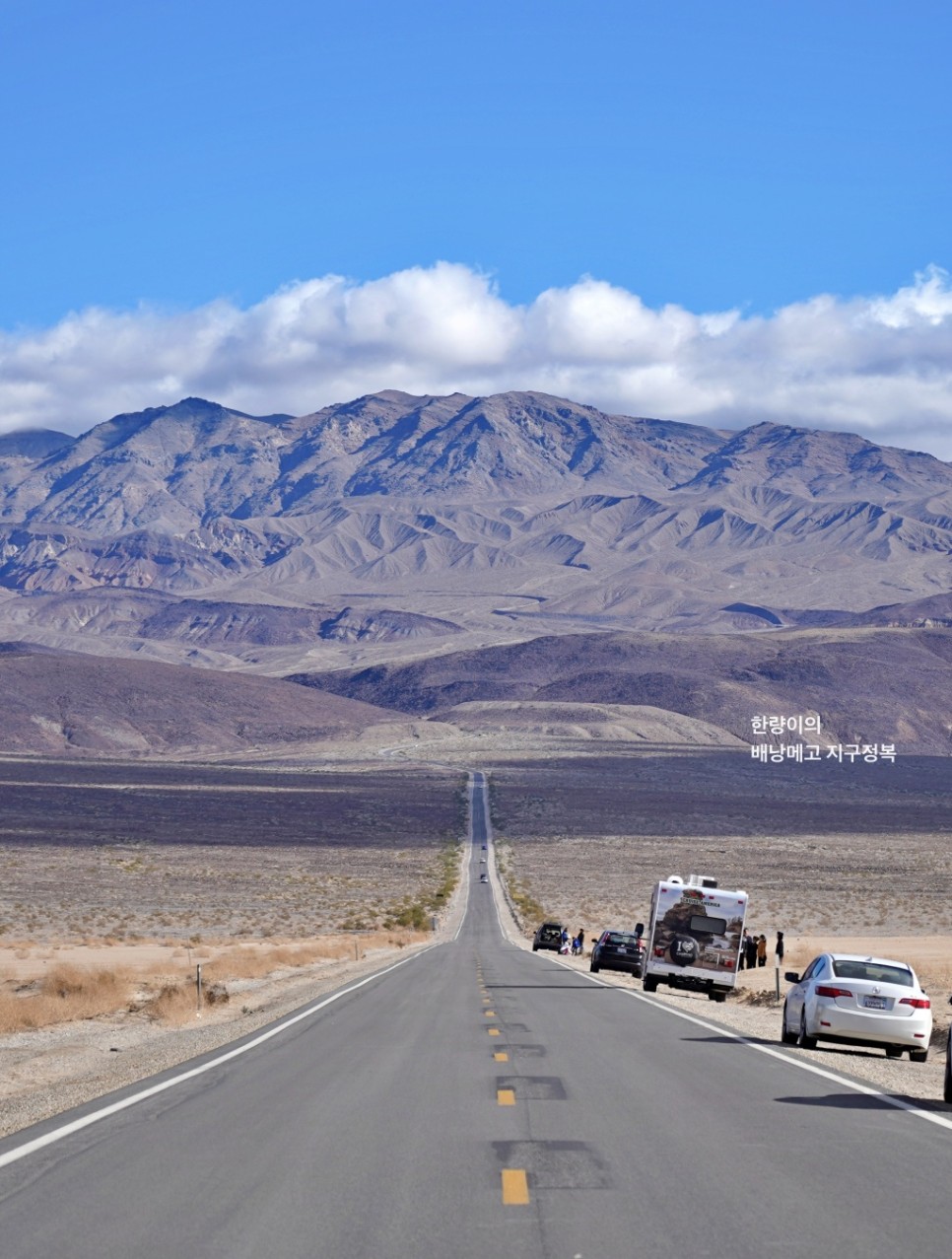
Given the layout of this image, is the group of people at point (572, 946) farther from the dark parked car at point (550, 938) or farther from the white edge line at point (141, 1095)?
the white edge line at point (141, 1095)

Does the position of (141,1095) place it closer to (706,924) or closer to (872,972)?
(872,972)

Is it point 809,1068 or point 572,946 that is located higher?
Result: point 809,1068

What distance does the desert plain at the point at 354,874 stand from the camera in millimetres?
23703

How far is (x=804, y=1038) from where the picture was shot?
18969 mm

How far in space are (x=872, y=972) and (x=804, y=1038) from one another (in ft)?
3.78

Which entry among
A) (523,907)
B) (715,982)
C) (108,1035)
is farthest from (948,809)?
(108,1035)

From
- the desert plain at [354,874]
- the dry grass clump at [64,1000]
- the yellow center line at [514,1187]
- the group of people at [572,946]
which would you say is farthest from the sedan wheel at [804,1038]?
the group of people at [572,946]

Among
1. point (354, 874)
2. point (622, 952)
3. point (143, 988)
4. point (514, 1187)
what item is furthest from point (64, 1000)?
point (354, 874)

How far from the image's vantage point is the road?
27.1 feet

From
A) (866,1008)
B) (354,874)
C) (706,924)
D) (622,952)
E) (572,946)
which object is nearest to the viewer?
(866,1008)

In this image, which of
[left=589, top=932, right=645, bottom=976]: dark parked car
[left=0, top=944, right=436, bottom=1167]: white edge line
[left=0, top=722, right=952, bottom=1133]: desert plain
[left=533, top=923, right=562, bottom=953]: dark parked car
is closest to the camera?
[left=0, top=944, right=436, bottom=1167]: white edge line

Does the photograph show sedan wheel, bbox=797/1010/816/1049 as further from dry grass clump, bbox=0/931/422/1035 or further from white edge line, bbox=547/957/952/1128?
dry grass clump, bbox=0/931/422/1035

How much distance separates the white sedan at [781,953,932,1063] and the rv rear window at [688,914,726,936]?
11.6 meters

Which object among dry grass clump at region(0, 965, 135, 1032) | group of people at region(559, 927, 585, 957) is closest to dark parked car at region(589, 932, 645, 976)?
group of people at region(559, 927, 585, 957)
